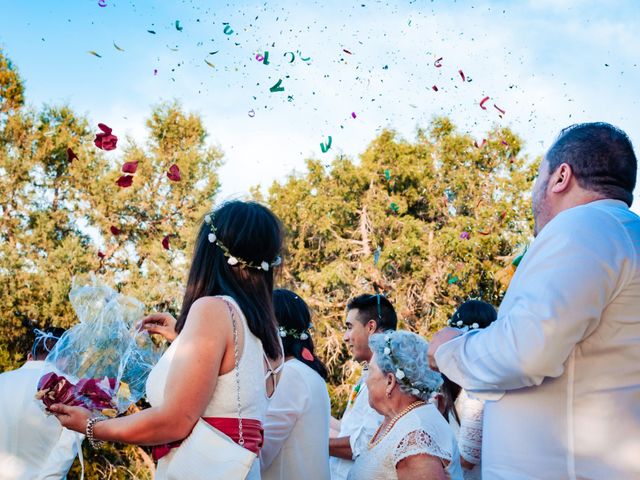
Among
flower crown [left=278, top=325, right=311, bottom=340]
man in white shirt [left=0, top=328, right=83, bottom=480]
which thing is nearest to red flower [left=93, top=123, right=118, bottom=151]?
man in white shirt [left=0, top=328, right=83, bottom=480]

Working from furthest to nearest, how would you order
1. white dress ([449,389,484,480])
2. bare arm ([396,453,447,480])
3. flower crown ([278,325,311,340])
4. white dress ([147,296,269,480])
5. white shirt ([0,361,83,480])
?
1. white shirt ([0,361,83,480])
2. white dress ([449,389,484,480])
3. flower crown ([278,325,311,340])
4. bare arm ([396,453,447,480])
5. white dress ([147,296,269,480])

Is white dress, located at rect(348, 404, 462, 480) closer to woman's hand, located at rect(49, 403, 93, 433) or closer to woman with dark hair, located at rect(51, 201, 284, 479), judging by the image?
woman with dark hair, located at rect(51, 201, 284, 479)

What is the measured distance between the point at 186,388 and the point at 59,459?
3.05 metres

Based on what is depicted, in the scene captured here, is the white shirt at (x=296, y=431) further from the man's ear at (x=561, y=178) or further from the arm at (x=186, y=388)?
the man's ear at (x=561, y=178)

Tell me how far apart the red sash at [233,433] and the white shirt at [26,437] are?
2798mm

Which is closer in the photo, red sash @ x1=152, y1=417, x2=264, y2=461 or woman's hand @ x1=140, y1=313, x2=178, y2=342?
red sash @ x1=152, y1=417, x2=264, y2=461

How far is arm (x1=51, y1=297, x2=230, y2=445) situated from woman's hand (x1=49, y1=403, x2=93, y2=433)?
0.09m

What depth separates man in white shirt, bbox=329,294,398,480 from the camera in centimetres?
454

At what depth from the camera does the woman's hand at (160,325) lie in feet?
9.66

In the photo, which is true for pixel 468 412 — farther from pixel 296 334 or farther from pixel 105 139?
pixel 105 139

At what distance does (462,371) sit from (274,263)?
0.87 meters

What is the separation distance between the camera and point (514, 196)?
64.9ft

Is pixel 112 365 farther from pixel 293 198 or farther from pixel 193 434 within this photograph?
pixel 293 198

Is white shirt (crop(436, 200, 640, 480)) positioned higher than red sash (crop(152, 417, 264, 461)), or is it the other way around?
white shirt (crop(436, 200, 640, 480))
